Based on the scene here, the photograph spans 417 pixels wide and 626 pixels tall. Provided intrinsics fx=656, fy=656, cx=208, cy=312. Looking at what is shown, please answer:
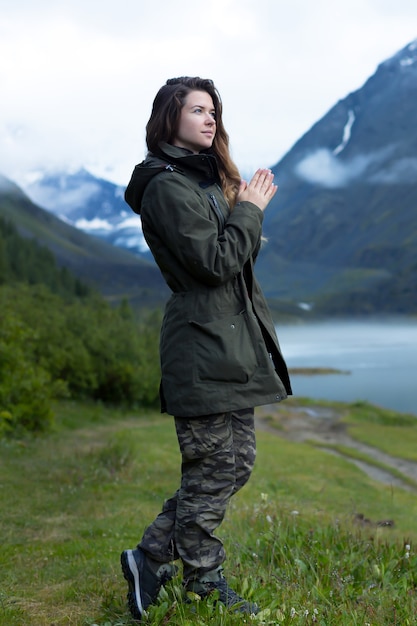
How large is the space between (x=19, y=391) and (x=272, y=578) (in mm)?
16816

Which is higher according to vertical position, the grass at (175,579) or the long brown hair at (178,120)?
the long brown hair at (178,120)

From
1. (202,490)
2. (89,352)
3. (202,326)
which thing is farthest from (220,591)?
(89,352)

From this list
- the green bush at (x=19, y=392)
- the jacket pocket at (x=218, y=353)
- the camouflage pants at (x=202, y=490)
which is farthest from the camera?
the green bush at (x=19, y=392)

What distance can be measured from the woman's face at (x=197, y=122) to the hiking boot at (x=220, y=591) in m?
2.78

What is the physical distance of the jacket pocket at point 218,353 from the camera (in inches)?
151

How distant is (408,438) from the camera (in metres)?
39.8

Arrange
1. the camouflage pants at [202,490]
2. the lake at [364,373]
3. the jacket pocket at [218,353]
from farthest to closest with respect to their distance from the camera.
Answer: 1. the lake at [364,373]
2. the camouflage pants at [202,490]
3. the jacket pocket at [218,353]

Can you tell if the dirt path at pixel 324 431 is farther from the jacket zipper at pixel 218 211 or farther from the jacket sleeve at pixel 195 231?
the jacket sleeve at pixel 195 231

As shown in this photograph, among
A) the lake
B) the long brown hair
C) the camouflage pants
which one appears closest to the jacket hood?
the long brown hair

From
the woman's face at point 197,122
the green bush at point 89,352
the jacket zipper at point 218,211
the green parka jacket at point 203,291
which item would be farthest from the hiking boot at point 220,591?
the green bush at point 89,352

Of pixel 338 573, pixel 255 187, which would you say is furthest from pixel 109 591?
pixel 255 187

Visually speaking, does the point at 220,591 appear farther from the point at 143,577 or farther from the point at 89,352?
the point at 89,352

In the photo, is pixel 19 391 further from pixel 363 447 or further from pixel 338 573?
pixel 363 447

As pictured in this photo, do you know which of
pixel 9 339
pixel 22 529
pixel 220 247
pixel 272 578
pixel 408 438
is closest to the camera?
pixel 220 247
